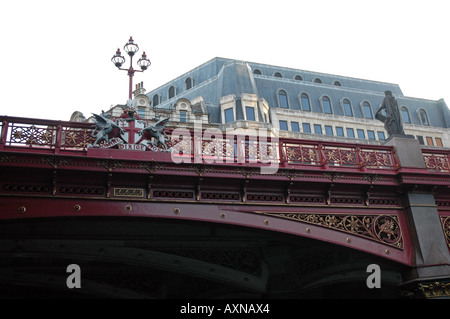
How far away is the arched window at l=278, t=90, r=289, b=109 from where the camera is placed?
54.3m

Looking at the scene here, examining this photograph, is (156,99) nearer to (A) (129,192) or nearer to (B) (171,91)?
(B) (171,91)

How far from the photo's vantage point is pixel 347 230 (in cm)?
1311

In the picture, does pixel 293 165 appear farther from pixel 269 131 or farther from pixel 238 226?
pixel 269 131

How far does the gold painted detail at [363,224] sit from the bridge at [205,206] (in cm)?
4

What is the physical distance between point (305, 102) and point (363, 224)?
43787 mm

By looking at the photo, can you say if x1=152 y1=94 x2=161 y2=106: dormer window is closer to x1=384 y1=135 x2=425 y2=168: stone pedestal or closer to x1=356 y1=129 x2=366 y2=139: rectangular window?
x1=356 y1=129 x2=366 y2=139: rectangular window

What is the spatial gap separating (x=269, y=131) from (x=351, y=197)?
107ft

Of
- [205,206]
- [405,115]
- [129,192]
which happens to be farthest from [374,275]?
[405,115]

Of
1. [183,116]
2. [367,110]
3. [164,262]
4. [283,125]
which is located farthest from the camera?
[367,110]

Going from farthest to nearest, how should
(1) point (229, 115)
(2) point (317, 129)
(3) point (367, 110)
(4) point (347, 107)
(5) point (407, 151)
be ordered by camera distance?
1. (3) point (367, 110)
2. (4) point (347, 107)
3. (2) point (317, 129)
4. (1) point (229, 115)
5. (5) point (407, 151)

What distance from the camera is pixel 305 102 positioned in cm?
5591

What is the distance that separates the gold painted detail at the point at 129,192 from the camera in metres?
11.8
